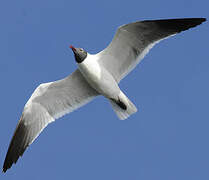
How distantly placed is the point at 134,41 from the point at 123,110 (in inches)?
59.7

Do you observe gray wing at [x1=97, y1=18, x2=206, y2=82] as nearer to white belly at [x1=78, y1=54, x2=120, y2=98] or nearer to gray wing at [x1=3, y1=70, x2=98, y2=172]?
white belly at [x1=78, y1=54, x2=120, y2=98]

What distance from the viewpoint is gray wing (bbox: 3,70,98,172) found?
10.3 meters

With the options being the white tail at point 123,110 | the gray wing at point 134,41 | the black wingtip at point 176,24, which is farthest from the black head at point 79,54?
the black wingtip at point 176,24

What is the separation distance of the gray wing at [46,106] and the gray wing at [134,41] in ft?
2.42

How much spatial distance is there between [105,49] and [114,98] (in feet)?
3.48

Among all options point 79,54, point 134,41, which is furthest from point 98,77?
point 134,41

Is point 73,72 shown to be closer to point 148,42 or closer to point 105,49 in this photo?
point 105,49

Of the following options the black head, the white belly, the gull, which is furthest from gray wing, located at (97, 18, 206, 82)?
the black head

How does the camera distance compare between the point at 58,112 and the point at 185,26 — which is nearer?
the point at 185,26

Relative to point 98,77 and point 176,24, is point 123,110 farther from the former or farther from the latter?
point 176,24

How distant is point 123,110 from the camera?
10594 millimetres

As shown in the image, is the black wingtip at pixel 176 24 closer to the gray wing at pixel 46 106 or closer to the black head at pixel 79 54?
the black head at pixel 79 54

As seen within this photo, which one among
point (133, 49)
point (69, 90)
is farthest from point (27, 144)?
point (133, 49)

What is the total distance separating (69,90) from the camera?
10.8 metres
